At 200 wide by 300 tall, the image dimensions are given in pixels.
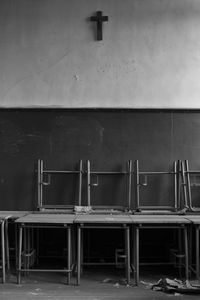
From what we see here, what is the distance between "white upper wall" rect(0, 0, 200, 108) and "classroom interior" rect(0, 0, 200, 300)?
1 centimetres

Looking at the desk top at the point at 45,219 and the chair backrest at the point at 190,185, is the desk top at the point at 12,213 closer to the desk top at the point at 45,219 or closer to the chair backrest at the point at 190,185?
the desk top at the point at 45,219

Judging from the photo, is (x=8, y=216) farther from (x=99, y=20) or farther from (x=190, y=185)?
(x=99, y=20)

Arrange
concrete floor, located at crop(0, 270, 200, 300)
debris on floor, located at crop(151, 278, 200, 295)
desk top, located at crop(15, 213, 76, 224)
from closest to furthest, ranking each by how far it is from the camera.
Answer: concrete floor, located at crop(0, 270, 200, 300), debris on floor, located at crop(151, 278, 200, 295), desk top, located at crop(15, 213, 76, 224)

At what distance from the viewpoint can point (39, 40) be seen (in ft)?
21.6

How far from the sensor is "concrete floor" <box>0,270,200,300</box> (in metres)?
4.84

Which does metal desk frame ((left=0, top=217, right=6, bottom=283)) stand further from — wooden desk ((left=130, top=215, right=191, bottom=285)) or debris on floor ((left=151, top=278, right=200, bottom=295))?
debris on floor ((left=151, top=278, right=200, bottom=295))

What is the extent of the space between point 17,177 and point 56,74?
1518 millimetres

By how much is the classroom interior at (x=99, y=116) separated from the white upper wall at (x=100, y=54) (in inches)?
0.5

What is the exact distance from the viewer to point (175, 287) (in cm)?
507

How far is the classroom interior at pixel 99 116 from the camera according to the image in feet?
21.1

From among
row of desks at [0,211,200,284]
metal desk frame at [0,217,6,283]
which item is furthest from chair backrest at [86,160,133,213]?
metal desk frame at [0,217,6,283]

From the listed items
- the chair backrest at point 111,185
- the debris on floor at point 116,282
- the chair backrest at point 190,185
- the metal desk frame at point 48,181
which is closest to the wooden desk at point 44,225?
the debris on floor at point 116,282

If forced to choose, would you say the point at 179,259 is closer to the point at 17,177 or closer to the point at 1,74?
the point at 17,177

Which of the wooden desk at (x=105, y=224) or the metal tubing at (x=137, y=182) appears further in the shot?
the metal tubing at (x=137, y=182)
